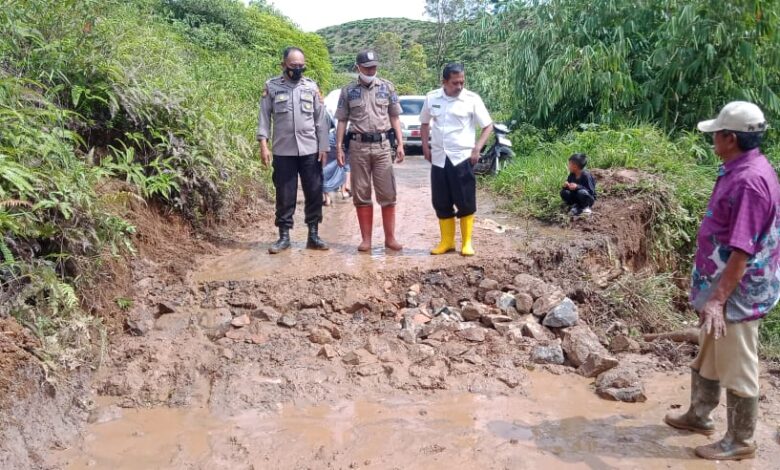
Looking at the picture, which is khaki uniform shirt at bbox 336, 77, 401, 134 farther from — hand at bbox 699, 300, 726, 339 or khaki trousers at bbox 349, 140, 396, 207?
hand at bbox 699, 300, 726, 339

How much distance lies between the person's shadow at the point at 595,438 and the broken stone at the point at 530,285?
1.51 metres

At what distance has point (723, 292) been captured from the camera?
309 centimetres

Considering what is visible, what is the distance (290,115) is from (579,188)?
3090 mm

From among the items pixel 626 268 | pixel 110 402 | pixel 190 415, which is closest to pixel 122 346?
pixel 110 402

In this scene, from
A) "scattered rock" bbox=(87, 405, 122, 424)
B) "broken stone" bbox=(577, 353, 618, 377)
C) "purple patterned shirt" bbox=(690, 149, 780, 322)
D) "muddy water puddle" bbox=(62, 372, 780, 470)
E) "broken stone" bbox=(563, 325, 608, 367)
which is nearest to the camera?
"purple patterned shirt" bbox=(690, 149, 780, 322)

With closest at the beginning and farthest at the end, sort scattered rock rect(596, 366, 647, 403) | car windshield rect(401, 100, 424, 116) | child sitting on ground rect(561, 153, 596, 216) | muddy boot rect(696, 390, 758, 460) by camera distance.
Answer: muddy boot rect(696, 390, 758, 460), scattered rock rect(596, 366, 647, 403), child sitting on ground rect(561, 153, 596, 216), car windshield rect(401, 100, 424, 116)

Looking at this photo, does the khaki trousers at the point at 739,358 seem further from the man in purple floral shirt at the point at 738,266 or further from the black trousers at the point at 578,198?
the black trousers at the point at 578,198

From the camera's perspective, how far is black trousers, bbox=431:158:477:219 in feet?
18.5

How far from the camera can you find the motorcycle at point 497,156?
9984 millimetres

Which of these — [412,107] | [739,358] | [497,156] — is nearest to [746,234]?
[739,358]

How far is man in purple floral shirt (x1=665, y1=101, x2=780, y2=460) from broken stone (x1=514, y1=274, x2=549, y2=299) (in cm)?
192

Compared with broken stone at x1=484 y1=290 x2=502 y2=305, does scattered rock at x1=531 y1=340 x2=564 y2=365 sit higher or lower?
lower

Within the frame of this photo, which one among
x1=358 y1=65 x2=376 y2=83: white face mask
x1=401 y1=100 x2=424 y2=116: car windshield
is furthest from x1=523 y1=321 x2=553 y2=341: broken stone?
x1=401 y1=100 x2=424 y2=116: car windshield

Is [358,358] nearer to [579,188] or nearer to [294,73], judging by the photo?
[294,73]
